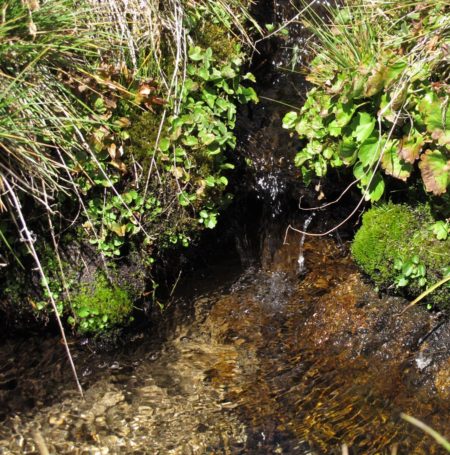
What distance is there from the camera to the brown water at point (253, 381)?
140 inches

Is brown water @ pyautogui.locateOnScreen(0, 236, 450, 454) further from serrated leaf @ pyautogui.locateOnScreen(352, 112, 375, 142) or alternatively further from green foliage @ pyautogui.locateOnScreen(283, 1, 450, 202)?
serrated leaf @ pyautogui.locateOnScreen(352, 112, 375, 142)

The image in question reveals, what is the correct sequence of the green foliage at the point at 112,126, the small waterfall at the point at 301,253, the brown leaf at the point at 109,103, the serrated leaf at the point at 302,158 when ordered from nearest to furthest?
the green foliage at the point at 112,126 < the brown leaf at the point at 109,103 < the serrated leaf at the point at 302,158 < the small waterfall at the point at 301,253

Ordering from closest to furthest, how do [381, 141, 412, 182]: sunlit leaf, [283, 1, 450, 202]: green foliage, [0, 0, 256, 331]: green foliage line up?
[0, 0, 256, 331]: green foliage, [283, 1, 450, 202]: green foliage, [381, 141, 412, 182]: sunlit leaf

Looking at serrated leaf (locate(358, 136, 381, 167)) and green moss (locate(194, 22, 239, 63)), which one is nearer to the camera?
serrated leaf (locate(358, 136, 381, 167))

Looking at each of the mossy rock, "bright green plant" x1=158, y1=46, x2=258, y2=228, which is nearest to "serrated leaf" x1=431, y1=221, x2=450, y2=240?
the mossy rock

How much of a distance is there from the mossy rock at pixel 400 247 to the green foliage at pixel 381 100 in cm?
18

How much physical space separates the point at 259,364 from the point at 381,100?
1703mm

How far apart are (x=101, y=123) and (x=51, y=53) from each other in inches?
18.2

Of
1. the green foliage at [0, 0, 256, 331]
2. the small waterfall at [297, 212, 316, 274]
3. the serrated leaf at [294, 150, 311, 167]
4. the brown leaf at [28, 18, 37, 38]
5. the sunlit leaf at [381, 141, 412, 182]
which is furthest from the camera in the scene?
the small waterfall at [297, 212, 316, 274]

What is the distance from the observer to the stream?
3562 mm

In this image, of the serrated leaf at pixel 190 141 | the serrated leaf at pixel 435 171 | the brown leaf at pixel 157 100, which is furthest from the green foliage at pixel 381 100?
the brown leaf at pixel 157 100

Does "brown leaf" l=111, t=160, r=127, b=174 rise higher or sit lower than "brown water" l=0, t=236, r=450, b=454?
higher

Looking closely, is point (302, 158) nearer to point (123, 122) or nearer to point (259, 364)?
point (123, 122)

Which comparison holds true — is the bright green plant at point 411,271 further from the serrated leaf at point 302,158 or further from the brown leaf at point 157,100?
the brown leaf at point 157,100
